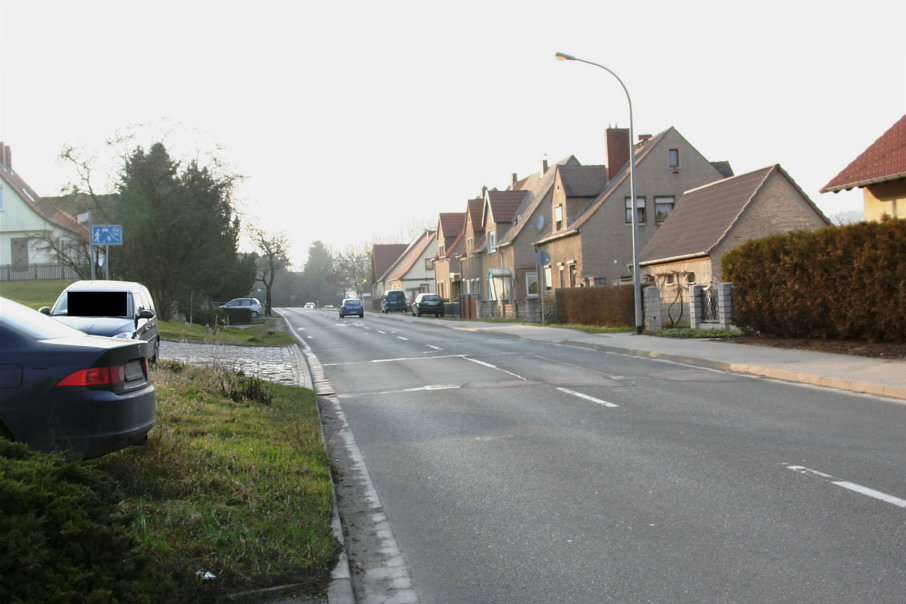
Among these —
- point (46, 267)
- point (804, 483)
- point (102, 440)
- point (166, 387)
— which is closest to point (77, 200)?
point (46, 267)

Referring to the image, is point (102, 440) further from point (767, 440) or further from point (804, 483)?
point (767, 440)

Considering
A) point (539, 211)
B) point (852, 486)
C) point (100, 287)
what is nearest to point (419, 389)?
point (100, 287)

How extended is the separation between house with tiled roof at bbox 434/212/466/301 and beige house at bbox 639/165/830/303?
122ft

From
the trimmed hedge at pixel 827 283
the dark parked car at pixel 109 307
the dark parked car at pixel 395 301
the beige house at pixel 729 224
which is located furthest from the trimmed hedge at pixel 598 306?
the dark parked car at pixel 395 301

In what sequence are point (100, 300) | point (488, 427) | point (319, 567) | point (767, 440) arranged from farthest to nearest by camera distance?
point (100, 300) < point (488, 427) < point (767, 440) < point (319, 567)

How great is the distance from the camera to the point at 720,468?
6980mm

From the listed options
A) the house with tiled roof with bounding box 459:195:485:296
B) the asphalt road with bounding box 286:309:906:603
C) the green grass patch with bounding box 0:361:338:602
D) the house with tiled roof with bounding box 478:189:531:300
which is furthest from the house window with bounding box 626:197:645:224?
the green grass patch with bounding box 0:361:338:602

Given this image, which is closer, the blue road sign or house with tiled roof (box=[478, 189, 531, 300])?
the blue road sign

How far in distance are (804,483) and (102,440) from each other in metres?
5.40

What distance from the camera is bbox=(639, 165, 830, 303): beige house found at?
29.6 m

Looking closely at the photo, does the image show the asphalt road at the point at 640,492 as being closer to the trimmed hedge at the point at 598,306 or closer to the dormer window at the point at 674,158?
the trimmed hedge at the point at 598,306

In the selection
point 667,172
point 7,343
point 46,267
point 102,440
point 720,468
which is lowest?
point 720,468

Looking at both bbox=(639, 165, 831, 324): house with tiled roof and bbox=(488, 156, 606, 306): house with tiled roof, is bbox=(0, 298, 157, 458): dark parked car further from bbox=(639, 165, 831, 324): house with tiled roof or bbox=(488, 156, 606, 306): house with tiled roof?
bbox=(488, 156, 606, 306): house with tiled roof

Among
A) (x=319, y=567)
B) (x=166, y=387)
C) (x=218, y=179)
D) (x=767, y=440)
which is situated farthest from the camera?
(x=218, y=179)
